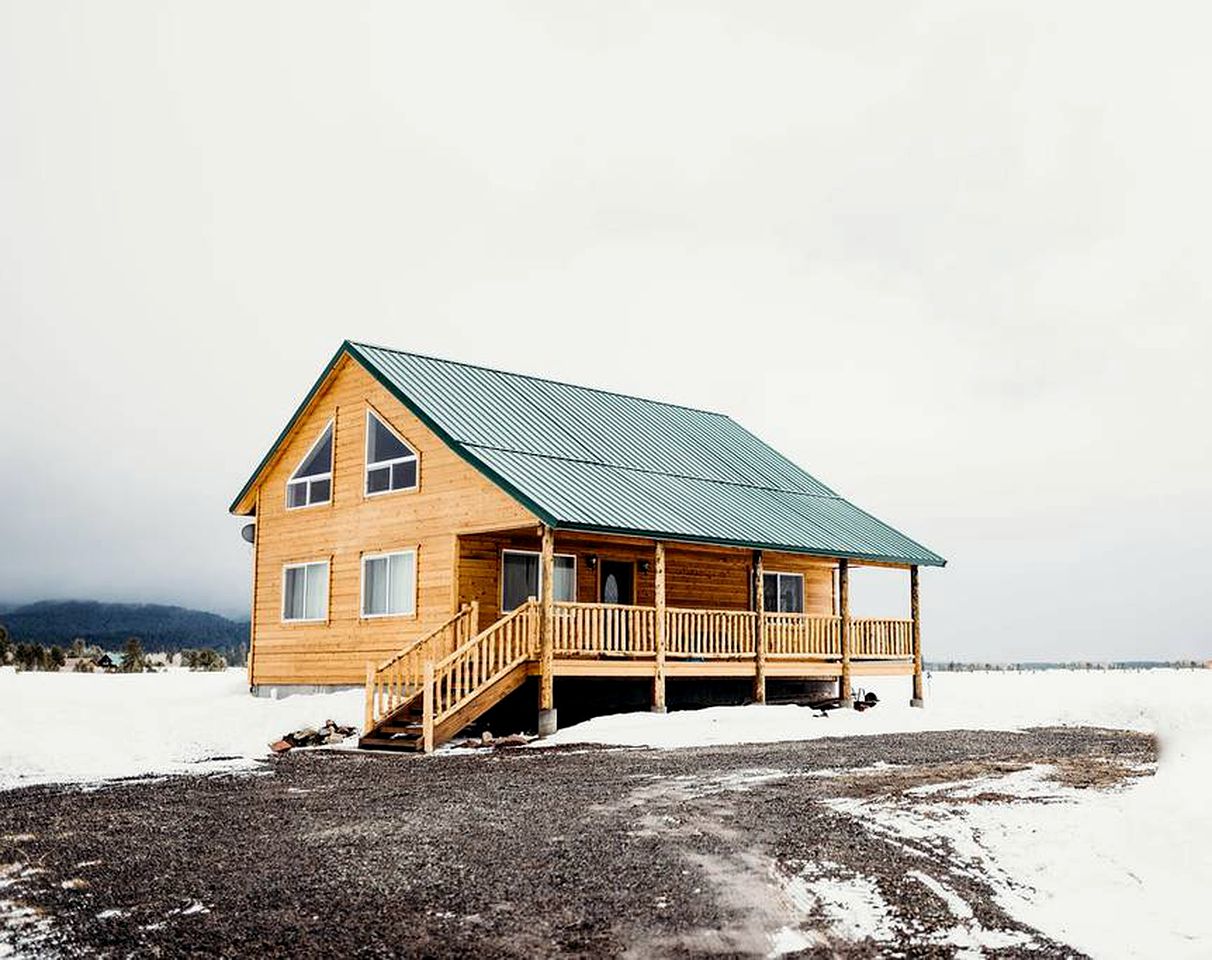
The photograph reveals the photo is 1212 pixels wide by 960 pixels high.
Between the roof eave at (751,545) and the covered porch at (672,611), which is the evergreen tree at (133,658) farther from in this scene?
the roof eave at (751,545)

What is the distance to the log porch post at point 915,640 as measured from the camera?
30.5m

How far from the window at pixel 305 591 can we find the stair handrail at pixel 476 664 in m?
6.25

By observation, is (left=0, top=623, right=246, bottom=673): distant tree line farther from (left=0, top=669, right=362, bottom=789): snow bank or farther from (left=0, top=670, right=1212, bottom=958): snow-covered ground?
(left=0, top=669, right=362, bottom=789): snow bank

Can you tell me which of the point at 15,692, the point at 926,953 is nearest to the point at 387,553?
the point at 15,692

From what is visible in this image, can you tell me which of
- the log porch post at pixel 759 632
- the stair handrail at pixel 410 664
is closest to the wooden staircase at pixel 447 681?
the stair handrail at pixel 410 664

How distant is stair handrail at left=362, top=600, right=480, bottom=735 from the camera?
20844mm

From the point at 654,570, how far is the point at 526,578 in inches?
103

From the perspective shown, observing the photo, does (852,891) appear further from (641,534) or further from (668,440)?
(668,440)

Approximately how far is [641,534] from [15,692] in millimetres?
16347

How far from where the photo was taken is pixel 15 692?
2964 centimetres

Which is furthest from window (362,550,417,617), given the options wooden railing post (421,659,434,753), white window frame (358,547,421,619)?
wooden railing post (421,659,434,753)

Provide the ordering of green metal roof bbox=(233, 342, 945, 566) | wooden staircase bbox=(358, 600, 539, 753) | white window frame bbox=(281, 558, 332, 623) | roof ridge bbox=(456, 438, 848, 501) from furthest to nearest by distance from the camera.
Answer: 1. white window frame bbox=(281, 558, 332, 623)
2. roof ridge bbox=(456, 438, 848, 501)
3. green metal roof bbox=(233, 342, 945, 566)
4. wooden staircase bbox=(358, 600, 539, 753)

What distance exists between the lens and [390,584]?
26188 millimetres

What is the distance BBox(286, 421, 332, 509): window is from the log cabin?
5 cm
